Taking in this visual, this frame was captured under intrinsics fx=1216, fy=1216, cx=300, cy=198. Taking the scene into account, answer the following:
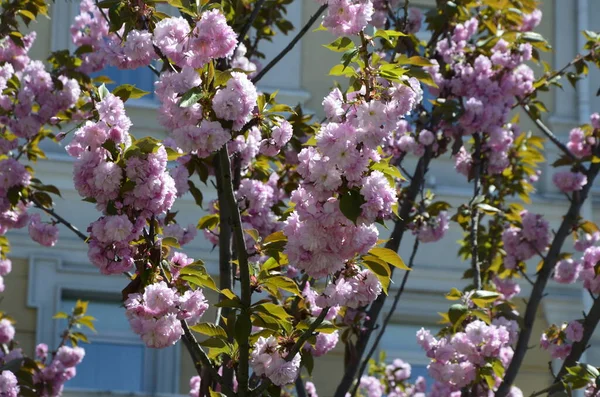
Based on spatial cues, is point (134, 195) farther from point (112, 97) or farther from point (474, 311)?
point (474, 311)

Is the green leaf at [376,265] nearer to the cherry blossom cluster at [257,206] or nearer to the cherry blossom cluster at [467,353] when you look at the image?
the cherry blossom cluster at [467,353]

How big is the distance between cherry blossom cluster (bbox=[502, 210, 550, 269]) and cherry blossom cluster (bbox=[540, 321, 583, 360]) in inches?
18.5

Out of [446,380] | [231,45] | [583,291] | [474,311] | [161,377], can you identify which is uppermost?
[231,45]

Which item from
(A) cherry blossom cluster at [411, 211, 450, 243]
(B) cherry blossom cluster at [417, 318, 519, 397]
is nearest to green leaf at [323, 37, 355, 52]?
(B) cherry blossom cluster at [417, 318, 519, 397]

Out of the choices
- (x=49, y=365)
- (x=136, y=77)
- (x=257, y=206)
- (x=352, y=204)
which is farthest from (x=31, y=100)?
(x=136, y=77)

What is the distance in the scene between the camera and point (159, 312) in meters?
3.72

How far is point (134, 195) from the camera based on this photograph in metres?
3.63

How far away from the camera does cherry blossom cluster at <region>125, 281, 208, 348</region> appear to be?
12.1 feet

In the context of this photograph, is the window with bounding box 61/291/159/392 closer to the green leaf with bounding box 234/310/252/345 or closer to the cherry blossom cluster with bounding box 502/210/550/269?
the cherry blossom cluster with bounding box 502/210/550/269

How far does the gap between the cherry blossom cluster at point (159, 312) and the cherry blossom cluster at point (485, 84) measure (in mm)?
2681

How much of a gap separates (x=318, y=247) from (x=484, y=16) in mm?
3961

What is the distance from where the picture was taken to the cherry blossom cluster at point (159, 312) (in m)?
3.70

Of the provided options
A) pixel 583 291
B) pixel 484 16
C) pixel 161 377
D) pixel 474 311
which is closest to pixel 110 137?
pixel 474 311

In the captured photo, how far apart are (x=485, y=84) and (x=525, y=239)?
3.16ft
